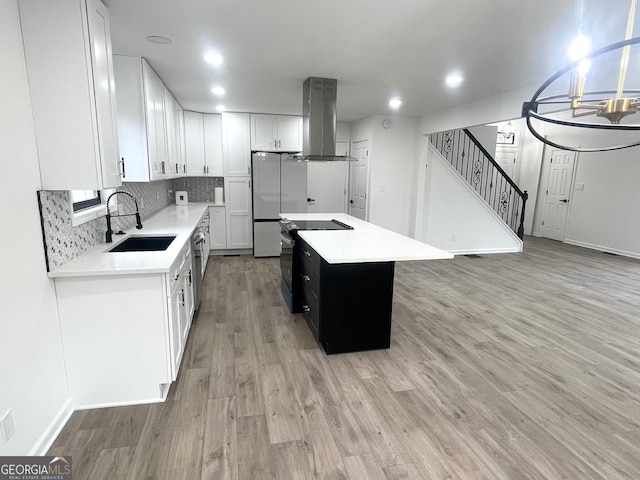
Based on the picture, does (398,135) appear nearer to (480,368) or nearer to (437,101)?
(437,101)

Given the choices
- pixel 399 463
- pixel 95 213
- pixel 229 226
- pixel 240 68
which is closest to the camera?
pixel 399 463

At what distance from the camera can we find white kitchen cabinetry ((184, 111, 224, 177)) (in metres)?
6.04

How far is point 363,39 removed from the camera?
2.71 metres

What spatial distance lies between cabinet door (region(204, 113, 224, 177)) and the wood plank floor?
116 inches

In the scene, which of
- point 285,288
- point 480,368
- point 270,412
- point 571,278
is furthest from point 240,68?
point 571,278

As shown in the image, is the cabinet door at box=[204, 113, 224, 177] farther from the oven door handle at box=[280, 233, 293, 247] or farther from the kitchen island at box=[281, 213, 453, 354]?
the kitchen island at box=[281, 213, 453, 354]

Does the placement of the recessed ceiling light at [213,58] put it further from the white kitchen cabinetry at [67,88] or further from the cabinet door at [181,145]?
the cabinet door at [181,145]

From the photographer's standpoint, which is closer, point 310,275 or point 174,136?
point 310,275

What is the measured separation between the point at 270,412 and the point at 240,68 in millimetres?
3129

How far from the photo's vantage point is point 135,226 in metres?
3.63

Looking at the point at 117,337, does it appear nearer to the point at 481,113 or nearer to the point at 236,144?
the point at 236,144

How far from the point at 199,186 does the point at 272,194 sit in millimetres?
1444

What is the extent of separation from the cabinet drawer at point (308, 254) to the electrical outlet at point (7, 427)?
2.03 m

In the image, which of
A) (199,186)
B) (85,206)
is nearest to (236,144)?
(199,186)
